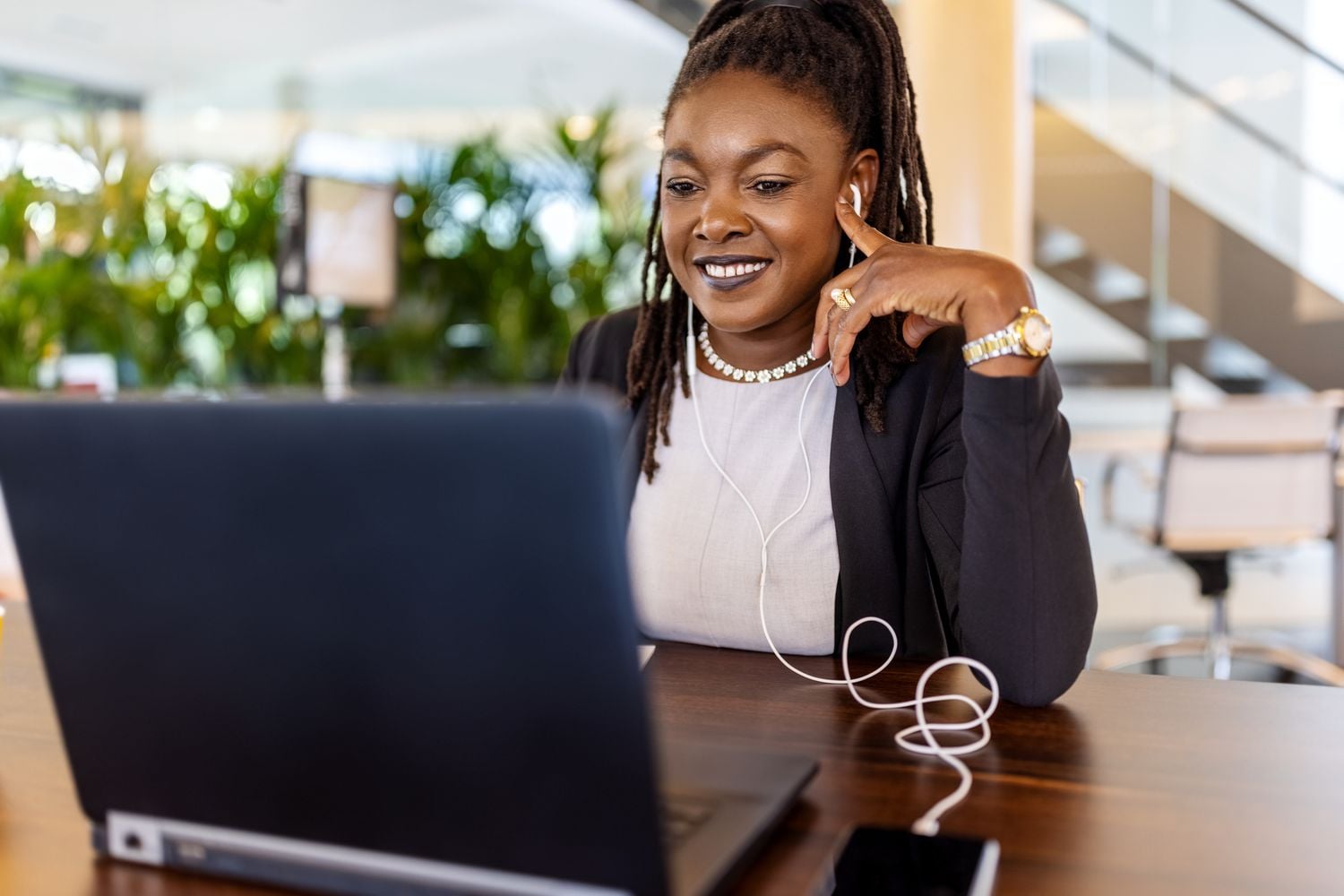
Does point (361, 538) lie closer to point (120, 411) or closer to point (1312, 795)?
point (120, 411)

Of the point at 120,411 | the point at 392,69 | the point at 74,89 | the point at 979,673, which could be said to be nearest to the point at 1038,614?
the point at 979,673

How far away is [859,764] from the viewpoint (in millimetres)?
856

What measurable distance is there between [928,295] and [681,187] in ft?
1.27

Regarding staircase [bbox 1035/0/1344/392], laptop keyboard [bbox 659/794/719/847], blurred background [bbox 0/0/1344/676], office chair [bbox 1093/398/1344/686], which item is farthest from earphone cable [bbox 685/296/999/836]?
staircase [bbox 1035/0/1344/392]

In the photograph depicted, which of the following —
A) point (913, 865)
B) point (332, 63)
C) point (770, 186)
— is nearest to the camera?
point (913, 865)

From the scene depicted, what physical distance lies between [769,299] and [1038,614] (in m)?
0.51

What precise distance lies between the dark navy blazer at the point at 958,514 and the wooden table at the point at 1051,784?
6 centimetres

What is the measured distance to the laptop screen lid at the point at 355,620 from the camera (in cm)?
51

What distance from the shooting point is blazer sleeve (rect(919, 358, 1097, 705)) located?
104cm

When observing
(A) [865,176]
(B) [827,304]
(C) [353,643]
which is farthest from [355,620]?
(A) [865,176]

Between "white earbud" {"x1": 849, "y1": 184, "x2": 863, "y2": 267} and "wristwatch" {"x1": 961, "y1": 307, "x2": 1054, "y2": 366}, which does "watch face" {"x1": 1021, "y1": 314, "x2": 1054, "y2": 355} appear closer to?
"wristwatch" {"x1": 961, "y1": 307, "x2": 1054, "y2": 366}

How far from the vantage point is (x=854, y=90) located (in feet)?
4.59

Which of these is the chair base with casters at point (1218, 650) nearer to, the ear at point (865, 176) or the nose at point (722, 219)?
the ear at point (865, 176)

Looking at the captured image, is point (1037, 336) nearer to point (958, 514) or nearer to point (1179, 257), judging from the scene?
point (958, 514)
